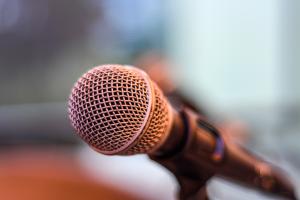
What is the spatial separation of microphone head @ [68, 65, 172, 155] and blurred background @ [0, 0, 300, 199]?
2.26 metres

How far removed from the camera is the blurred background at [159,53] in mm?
3051

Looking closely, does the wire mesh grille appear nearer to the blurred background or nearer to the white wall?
the blurred background

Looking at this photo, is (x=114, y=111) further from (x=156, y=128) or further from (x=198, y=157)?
(x=198, y=157)

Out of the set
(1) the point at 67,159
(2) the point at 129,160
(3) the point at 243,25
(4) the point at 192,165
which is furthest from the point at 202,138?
(3) the point at 243,25

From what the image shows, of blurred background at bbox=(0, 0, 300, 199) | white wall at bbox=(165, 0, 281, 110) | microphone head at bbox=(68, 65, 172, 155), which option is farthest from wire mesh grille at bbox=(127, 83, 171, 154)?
white wall at bbox=(165, 0, 281, 110)

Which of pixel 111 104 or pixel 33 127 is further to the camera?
pixel 33 127

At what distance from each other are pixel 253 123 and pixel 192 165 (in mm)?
2666

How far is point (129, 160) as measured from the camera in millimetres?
2285

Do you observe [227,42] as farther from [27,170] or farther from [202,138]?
[202,138]

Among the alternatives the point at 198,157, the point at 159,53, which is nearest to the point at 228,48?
the point at 159,53

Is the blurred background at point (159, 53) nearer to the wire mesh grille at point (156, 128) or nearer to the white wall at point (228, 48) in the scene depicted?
the white wall at point (228, 48)

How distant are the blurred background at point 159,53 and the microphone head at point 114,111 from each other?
2.26m

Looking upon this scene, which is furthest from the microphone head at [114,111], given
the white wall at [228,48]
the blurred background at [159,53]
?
the white wall at [228,48]

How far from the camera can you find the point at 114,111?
1.67 feet
